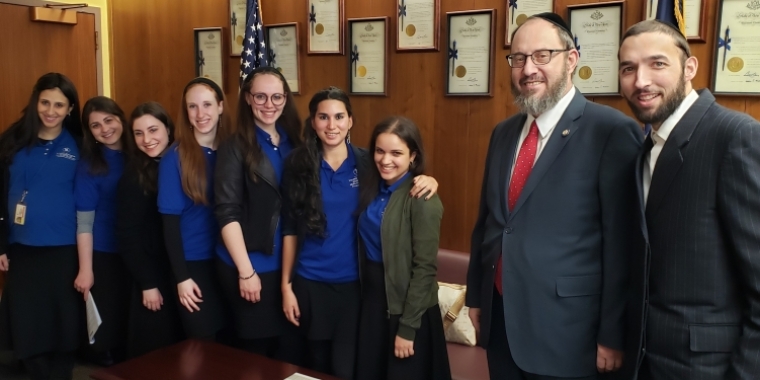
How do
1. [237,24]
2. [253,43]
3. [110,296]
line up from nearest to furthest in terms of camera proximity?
[110,296], [253,43], [237,24]

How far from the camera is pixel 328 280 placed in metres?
2.27

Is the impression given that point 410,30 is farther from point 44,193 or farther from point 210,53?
point 44,193

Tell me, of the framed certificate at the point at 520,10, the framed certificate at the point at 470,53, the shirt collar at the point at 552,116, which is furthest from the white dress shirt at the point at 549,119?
the framed certificate at the point at 470,53

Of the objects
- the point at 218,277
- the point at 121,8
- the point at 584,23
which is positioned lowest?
the point at 218,277

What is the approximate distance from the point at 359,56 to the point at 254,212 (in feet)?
4.75

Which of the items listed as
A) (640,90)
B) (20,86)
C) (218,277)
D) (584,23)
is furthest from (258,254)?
(20,86)

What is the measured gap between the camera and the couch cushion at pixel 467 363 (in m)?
2.44

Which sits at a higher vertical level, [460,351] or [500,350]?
[500,350]

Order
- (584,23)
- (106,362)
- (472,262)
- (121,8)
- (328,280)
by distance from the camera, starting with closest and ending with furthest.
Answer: (472,262) < (328,280) < (584,23) < (106,362) < (121,8)

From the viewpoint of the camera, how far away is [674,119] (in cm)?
142

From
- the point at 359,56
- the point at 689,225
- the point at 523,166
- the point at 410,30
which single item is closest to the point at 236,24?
the point at 359,56

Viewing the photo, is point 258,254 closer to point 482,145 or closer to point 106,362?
point 482,145

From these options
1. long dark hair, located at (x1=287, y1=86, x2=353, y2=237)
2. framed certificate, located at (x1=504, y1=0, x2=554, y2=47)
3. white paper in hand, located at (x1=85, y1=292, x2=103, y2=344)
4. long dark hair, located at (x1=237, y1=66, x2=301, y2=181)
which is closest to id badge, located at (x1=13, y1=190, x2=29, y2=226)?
white paper in hand, located at (x1=85, y1=292, x2=103, y2=344)

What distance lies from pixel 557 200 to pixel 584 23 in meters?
1.49
